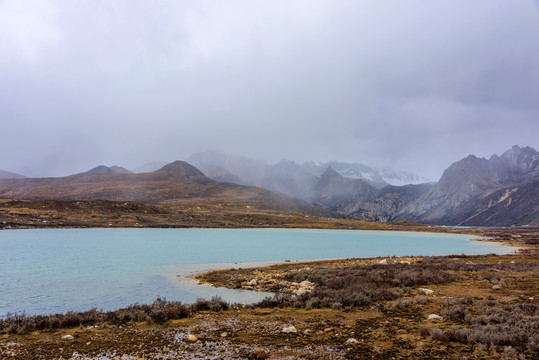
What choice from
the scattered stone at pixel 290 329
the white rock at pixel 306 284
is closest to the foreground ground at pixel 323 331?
the scattered stone at pixel 290 329

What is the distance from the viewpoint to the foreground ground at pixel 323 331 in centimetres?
824

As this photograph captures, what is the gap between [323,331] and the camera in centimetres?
1020

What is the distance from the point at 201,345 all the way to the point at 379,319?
645 centimetres

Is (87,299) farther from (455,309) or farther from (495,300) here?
(495,300)

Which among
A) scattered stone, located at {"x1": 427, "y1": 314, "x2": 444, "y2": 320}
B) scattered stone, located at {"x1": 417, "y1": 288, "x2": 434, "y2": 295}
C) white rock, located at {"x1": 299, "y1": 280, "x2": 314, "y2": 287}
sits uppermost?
scattered stone, located at {"x1": 427, "y1": 314, "x2": 444, "y2": 320}

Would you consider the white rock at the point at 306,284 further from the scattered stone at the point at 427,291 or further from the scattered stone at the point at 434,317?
the scattered stone at the point at 434,317

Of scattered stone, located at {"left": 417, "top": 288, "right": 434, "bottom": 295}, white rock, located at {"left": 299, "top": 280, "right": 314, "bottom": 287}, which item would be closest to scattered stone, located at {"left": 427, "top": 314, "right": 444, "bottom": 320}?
scattered stone, located at {"left": 417, "top": 288, "right": 434, "bottom": 295}

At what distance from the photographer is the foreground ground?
8242mm

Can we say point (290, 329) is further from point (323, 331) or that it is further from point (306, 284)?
point (306, 284)

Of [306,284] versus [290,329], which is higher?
[290,329]

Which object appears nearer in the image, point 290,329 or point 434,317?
point 290,329

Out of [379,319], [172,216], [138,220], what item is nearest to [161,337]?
[379,319]

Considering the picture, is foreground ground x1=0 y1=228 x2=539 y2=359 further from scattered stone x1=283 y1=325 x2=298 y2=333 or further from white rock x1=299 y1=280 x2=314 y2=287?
white rock x1=299 y1=280 x2=314 y2=287

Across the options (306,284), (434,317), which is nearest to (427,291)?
(434,317)
